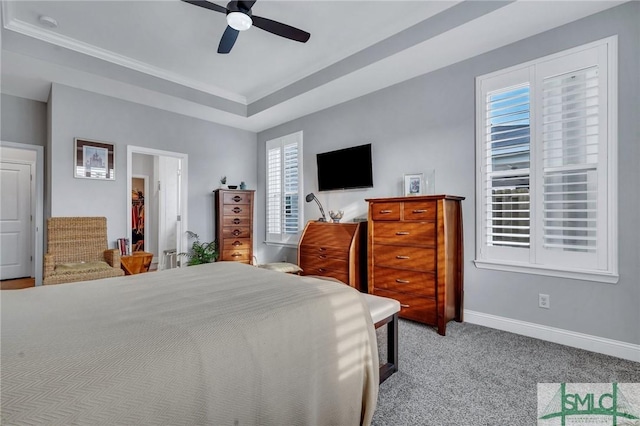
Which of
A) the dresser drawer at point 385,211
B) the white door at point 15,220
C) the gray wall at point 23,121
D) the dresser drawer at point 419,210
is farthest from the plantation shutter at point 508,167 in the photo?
the white door at point 15,220

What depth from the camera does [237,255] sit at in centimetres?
497

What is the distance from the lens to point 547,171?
2.59 m

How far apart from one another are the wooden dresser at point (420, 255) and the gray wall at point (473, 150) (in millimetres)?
201

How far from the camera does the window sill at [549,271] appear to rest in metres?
2.33

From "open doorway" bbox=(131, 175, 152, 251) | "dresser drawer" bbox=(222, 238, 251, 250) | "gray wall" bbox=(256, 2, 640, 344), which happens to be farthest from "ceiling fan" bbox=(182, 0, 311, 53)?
"open doorway" bbox=(131, 175, 152, 251)

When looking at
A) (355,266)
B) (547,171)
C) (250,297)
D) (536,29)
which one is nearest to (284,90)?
(355,266)

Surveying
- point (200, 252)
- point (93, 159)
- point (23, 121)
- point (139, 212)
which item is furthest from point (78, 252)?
point (139, 212)

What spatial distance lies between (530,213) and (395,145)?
163 centimetres

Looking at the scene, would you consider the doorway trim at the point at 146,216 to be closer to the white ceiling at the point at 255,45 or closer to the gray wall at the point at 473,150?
the white ceiling at the point at 255,45

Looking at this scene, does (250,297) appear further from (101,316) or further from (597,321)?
(597,321)

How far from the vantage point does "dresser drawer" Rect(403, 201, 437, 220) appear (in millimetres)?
2846

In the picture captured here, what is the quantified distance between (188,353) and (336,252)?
286cm

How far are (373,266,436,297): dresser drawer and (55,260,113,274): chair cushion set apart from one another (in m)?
2.97

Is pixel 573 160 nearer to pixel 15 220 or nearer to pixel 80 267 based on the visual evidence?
pixel 80 267
